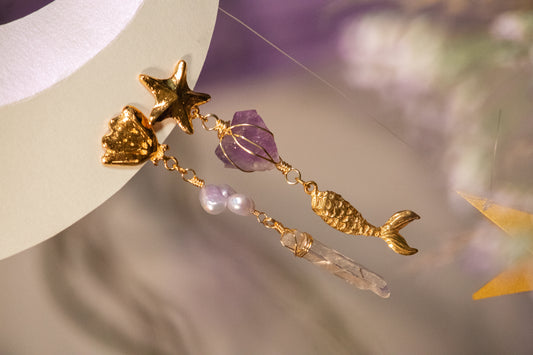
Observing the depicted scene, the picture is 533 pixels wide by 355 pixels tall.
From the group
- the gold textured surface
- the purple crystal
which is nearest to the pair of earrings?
the purple crystal

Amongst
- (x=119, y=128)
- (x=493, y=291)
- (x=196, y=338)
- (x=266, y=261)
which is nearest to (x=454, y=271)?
(x=493, y=291)

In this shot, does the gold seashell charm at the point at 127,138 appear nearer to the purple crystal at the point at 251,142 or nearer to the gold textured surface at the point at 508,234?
the purple crystal at the point at 251,142

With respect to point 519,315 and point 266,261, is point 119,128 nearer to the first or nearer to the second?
point 266,261

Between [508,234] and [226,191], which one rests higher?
[508,234]

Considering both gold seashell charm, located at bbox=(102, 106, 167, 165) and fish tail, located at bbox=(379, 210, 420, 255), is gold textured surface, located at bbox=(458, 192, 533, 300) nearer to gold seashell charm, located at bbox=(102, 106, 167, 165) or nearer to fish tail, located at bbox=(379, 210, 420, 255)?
fish tail, located at bbox=(379, 210, 420, 255)

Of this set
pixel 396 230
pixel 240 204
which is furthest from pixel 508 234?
pixel 240 204

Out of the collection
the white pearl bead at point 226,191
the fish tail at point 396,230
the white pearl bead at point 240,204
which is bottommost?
the white pearl bead at point 240,204

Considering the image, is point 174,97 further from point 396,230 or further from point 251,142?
point 396,230

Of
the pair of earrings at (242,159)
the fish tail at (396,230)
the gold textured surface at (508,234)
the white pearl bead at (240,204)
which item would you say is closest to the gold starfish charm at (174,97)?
the pair of earrings at (242,159)
